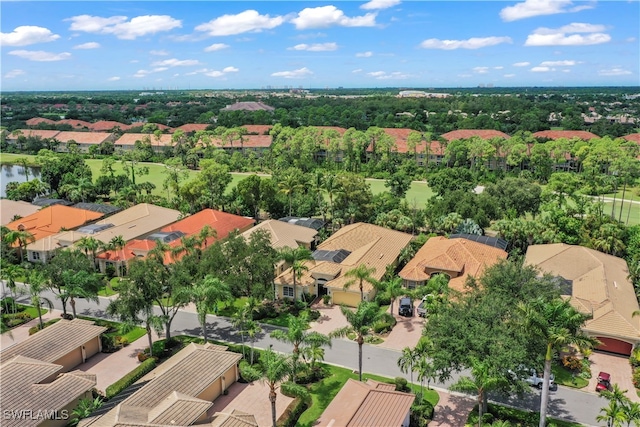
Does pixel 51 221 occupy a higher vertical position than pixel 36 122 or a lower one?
lower

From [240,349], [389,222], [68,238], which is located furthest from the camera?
[389,222]

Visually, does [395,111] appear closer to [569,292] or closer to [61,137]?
[61,137]

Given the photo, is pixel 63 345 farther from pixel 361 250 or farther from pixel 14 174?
pixel 14 174

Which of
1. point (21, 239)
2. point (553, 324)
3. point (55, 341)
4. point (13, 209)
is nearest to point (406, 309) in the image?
point (553, 324)

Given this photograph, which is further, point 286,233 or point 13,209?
point 13,209

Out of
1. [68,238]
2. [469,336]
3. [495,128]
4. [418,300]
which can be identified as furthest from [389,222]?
[495,128]

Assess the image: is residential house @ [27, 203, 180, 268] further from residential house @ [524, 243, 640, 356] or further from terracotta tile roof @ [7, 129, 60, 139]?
terracotta tile roof @ [7, 129, 60, 139]
